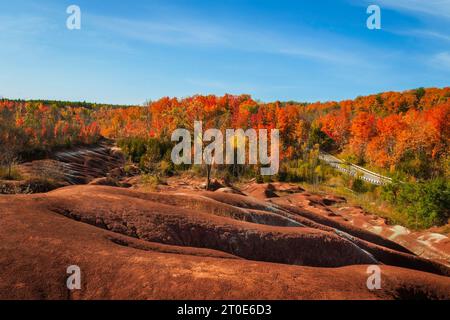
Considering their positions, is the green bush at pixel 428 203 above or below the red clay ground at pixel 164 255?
below

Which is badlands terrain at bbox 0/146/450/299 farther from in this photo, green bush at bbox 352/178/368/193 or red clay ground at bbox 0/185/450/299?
green bush at bbox 352/178/368/193

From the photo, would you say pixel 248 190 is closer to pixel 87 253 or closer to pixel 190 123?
pixel 190 123

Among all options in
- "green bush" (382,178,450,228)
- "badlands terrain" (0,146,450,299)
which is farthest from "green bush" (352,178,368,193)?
"badlands terrain" (0,146,450,299)

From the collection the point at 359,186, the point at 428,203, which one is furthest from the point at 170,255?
the point at 359,186

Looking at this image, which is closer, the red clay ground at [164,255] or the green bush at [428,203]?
the red clay ground at [164,255]

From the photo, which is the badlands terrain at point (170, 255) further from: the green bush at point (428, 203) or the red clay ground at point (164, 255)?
the green bush at point (428, 203)

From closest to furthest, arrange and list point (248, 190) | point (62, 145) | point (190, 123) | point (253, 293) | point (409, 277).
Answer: point (253, 293), point (409, 277), point (190, 123), point (248, 190), point (62, 145)

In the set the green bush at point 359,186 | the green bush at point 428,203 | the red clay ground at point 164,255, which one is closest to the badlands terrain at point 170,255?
the red clay ground at point 164,255

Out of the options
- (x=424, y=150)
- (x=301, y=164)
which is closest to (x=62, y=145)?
(x=301, y=164)
